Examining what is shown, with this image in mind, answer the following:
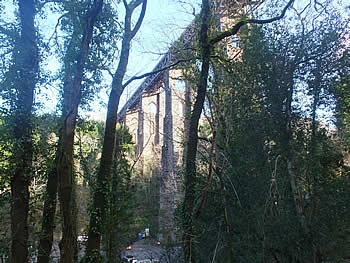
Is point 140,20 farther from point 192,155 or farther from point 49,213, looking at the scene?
point 49,213

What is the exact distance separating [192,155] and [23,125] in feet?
10.9

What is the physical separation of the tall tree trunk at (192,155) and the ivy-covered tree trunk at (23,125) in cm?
293

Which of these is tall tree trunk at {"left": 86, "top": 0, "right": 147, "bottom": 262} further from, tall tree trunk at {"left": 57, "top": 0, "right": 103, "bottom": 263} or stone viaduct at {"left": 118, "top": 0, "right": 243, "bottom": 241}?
stone viaduct at {"left": 118, "top": 0, "right": 243, "bottom": 241}

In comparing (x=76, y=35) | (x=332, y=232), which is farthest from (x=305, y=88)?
(x=76, y=35)

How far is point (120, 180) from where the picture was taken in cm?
808

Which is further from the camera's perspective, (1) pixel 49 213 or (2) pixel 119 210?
(2) pixel 119 210

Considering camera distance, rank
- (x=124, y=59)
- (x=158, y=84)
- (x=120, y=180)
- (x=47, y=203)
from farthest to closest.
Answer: (x=158, y=84)
(x=120, y=180)
(x=124, y=59)
(x=47, y=203)

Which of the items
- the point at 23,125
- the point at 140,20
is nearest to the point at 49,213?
the point at 23,125

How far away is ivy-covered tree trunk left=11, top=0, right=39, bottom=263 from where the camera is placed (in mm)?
5492

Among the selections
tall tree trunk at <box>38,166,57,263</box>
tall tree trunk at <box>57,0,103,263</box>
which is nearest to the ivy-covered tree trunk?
tall tree trunk at <box>38,166,57,263</box>

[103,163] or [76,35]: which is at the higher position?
[76,35]

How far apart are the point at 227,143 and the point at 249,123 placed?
770 mm

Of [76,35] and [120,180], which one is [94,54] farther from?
[120,180]

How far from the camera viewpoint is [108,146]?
21.3 ft
